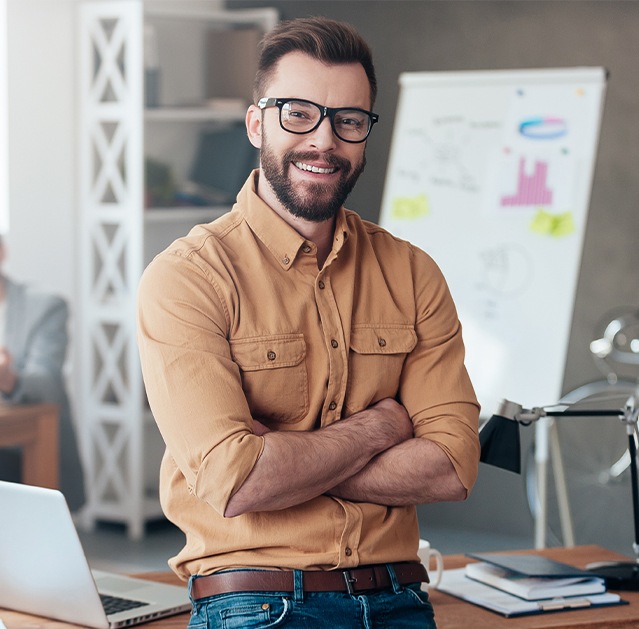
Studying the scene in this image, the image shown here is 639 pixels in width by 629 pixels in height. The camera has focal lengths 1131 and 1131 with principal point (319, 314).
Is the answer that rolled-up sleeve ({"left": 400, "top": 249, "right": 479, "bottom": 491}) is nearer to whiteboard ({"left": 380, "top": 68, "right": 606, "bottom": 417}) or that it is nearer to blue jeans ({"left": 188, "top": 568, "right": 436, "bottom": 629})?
blue jeans ({"left": 188, "top": 568, "right": 436, "bottom": 629})

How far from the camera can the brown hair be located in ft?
5.90

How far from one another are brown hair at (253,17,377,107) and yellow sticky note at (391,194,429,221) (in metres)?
2.36

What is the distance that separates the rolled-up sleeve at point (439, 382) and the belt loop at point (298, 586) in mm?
317

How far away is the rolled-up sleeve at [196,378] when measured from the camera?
162 centimetres

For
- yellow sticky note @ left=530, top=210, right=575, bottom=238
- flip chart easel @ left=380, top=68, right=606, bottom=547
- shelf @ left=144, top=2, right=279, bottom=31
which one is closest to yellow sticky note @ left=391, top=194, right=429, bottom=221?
flip chart easel @ left=380, top=68, right=606, bottom=547

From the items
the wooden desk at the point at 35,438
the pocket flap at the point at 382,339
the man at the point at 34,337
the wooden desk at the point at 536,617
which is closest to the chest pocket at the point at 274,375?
the pocket flap at the point at 382,339

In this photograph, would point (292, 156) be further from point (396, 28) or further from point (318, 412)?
point (396, 28)

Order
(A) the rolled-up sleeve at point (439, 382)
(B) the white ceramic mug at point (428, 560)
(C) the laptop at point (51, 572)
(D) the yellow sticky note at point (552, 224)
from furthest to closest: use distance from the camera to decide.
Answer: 1. (D) the yellow sticky note at point (552, 224)
2. (B) the white ceramic mug at point (428, 560)
3. (A) the rolled-up sleeve at point (439, 382)
4. (C) the laptop at point (51, 572)

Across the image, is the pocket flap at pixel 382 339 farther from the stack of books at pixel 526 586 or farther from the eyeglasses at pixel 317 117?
the stack of books at pixel 526 586

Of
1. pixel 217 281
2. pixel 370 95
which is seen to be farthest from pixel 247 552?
pixel 370 95

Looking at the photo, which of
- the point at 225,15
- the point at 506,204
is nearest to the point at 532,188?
the point at 506,204

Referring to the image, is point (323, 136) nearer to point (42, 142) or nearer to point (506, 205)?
point (506, 205)

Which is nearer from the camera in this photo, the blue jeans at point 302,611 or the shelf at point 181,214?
the blue jeans at point 302,611

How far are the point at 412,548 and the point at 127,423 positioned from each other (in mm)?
3428
